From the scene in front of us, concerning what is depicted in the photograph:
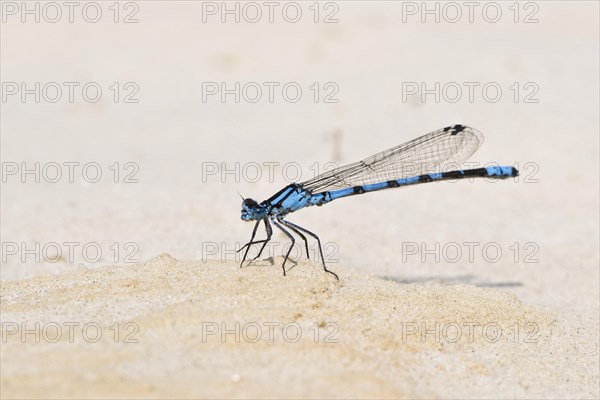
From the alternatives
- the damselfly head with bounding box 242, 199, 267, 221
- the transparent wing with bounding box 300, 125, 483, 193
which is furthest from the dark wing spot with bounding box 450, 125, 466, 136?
the damselfly head with bounding box 242, 199, 267, 221

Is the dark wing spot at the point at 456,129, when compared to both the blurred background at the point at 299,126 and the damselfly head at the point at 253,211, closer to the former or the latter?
the blurred background at the point at 299,126

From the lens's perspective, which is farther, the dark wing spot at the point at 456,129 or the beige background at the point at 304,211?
the dark wing spot at the point at 456,129

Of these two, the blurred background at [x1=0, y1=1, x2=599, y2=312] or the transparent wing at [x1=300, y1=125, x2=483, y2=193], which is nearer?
the transparent wing at [x1=300, y1=125, x2=483, y2=193]

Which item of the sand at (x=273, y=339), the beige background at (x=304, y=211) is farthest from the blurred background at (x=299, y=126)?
the sand at (x=273, y=339)

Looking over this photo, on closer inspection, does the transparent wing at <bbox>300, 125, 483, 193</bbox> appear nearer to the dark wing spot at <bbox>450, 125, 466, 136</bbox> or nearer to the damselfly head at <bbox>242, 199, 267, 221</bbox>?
the dark wing spot at <bbox>450, 125, 466, 136</bbox>

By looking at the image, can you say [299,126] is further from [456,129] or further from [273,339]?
[273,339]

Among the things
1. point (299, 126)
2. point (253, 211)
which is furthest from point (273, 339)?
point (299, 126)
